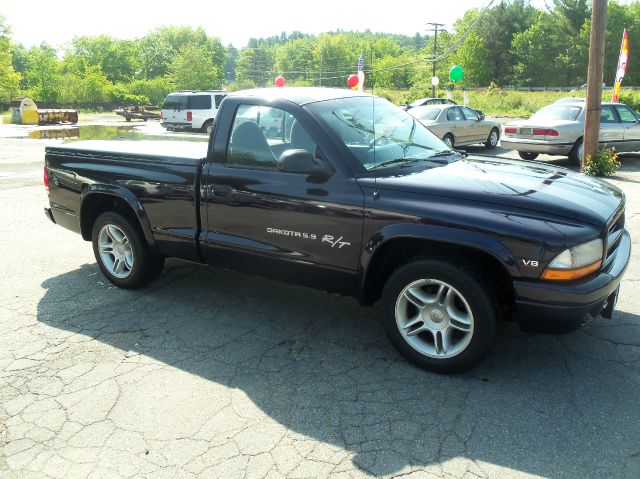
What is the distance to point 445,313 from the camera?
3.48 metres

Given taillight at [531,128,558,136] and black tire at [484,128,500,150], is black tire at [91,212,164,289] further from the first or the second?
black tire at [484,128,500,150]

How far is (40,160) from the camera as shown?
50.3ft

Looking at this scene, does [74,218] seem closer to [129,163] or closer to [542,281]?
[129,163]

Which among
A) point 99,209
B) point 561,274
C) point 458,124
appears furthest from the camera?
point 458,124

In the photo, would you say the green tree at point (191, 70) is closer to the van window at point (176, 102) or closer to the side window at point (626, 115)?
the van window at point (176, 102)

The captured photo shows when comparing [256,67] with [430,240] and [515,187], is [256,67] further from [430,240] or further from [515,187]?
[430,240]

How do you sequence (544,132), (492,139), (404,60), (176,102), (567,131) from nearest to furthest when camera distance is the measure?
(567,131) < (544,132) < (492,139) < (176,102) < (404,60)

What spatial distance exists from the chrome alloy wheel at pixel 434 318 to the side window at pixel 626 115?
12.2 meters

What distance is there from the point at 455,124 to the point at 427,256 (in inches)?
489

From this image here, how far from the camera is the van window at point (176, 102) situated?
23.4m

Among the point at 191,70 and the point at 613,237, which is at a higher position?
the point at 191,70

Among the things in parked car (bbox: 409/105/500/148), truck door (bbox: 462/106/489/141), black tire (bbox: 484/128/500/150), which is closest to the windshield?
parked car (bbox: 409/105/500/148)

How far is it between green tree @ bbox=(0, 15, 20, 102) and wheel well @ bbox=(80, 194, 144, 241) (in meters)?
58.1

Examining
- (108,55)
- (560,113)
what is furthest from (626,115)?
(108,55)
